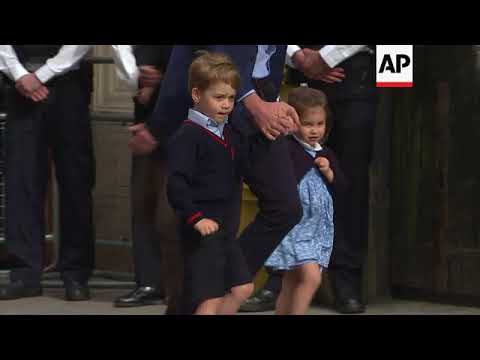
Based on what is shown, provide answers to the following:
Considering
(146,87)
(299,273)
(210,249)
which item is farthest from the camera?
(146,87)

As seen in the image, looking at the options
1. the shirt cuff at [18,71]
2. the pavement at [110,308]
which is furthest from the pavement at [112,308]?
the shirt cuff at [18,71]

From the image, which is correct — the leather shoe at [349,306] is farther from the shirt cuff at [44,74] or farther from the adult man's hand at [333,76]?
the shirt cuff at [44,74]

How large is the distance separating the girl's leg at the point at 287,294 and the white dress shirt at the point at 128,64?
1456mm

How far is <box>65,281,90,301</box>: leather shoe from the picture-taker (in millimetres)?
8180

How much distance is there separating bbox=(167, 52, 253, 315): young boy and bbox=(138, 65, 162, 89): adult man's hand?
4.44 ft

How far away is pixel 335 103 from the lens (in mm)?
7902

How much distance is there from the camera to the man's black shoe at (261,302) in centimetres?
791

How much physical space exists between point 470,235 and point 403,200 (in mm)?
410

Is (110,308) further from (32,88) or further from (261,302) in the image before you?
(32,88)

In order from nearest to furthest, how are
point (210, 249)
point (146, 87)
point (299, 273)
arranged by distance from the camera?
1. point (210, 249)
2. point (299, 273)
3. point (146, 87)

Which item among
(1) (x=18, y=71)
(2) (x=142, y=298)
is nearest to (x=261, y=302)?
(2) (x=142, y=298)

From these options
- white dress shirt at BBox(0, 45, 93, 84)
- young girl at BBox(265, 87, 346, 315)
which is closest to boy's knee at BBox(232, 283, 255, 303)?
young girl at BBox(265, 87, 346, 315)
